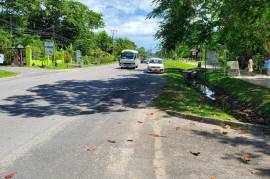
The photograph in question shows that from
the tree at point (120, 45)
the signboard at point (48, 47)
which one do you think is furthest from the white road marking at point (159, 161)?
the tree at point (120, 45)

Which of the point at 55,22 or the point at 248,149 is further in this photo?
the point at 55,22

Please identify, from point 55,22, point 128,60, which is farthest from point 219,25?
point 55,22

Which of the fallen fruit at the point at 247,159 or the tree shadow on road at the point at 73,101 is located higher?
the tree shadow on road at the point at 73,101

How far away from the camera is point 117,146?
8.76 m

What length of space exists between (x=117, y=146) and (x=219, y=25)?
59.7 ft

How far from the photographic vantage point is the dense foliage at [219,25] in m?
16.2

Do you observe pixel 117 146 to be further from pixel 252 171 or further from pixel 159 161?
pixel 252 171

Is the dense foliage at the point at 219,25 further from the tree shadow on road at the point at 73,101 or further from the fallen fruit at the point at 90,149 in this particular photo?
the fallen fruit at the point at 90,149

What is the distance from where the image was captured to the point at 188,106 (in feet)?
50.3

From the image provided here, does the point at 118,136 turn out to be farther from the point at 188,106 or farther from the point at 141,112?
the point at 188,106

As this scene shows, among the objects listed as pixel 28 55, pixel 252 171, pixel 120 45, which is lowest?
pixel 252 171

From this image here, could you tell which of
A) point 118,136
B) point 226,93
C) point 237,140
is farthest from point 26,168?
point 226,93

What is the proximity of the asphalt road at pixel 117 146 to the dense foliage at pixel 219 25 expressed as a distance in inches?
223

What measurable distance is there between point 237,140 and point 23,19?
8391cm
